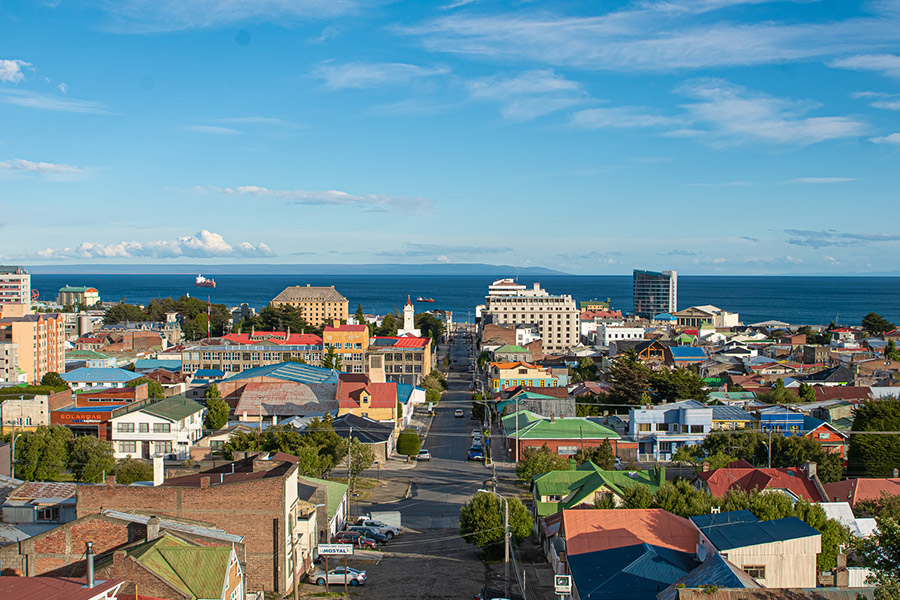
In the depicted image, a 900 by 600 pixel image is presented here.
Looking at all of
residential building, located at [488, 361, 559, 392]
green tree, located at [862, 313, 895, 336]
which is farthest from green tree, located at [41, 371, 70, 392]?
green tree, located at [862, 313, 895, 336]

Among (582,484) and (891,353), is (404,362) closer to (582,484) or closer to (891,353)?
(891,353)

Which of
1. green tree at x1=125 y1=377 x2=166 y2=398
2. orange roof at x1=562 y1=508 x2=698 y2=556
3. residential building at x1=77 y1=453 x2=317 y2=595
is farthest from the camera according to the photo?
green tree at x1=125 y1=377 x2=166 y2=398

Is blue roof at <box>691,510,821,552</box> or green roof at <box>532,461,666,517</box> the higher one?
blue roof at <box>691,510,821,552</box>

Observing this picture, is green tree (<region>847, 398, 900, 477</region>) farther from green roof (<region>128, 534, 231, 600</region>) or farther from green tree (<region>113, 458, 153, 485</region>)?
green tree (<region>113, 458, 153, 485</region>)

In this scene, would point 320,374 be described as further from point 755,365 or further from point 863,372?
point 863,372

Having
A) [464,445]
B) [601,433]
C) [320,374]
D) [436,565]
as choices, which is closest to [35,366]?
[320,374]

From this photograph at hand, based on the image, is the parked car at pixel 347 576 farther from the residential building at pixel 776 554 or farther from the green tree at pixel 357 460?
the green tree at pixel 357 460
